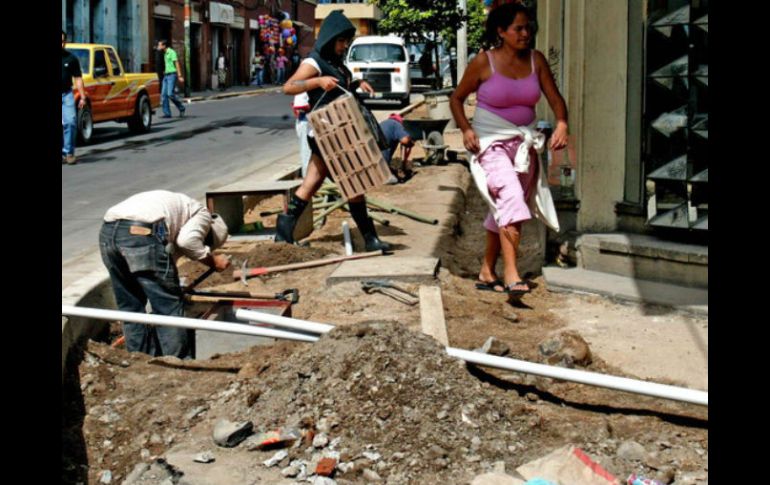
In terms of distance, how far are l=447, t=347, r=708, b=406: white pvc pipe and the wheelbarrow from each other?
10855 millimetres

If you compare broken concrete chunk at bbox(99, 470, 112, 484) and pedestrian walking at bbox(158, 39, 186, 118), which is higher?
pedestrian walking at bbox(158, 39, 186, 118)

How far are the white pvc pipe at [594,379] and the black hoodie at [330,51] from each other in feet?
12.3

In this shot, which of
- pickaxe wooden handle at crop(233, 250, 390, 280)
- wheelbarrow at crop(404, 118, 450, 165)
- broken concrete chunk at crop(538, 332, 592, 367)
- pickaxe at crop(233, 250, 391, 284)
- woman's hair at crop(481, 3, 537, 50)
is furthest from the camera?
wheelbarrow at crop(404, 118, 450, 165)

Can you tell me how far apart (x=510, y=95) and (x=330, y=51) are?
1861 millimetres

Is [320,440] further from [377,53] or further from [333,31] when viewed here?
[377,53]

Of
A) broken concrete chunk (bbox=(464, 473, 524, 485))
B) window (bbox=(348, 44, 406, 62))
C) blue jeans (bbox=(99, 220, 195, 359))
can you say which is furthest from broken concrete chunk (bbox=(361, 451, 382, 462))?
window (bbox=(348, 44, 406, 62))

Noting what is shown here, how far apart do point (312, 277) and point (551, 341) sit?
8.45 ft

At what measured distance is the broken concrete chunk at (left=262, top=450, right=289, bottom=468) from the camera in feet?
13.0

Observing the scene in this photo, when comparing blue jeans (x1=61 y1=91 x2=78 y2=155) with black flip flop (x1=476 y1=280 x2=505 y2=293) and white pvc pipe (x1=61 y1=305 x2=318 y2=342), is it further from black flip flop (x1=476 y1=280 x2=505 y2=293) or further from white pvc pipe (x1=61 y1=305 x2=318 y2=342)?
white pvc pipe (x1=61 y1=305 x2=318 y2=342)

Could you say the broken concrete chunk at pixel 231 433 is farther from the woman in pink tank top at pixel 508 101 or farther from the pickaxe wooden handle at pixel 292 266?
the pickaxe wooden handle at pixel 292 266

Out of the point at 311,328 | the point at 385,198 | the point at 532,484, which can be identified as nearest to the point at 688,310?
the point at 311,328

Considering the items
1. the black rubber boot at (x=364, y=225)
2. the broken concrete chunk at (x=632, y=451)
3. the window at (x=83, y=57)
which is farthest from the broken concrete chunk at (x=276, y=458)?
the window at (x=83, y=57)

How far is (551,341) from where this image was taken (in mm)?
5258

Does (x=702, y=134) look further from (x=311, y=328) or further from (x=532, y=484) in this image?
(x=532, y=484)
